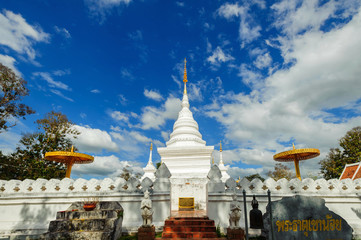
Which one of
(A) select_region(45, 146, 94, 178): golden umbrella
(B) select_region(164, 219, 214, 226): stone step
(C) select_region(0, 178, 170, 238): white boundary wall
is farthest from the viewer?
(A) select_region(45, 146, 94, 178): golden umbrella

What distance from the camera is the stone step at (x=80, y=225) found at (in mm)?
6893

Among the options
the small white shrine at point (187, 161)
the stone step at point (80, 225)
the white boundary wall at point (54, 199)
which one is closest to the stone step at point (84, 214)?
the stone step at point (80, 225)

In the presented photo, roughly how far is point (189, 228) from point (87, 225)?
3.68m

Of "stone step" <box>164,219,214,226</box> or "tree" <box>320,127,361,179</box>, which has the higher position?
"tree" <box>320,127,361,179</box>

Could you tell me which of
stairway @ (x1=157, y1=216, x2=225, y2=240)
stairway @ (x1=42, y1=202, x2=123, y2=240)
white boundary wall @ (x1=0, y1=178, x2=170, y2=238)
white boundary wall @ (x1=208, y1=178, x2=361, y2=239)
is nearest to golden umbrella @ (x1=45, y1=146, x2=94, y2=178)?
white boundary wall @ (x1=0, y1=178, x2=170, y2=238)

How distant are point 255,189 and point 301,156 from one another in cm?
830

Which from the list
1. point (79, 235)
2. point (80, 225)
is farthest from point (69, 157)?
point (79, 235)

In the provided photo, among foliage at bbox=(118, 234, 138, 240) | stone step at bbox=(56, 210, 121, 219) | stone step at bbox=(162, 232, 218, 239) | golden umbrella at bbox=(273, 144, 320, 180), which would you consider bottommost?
foliage at bbox=(118, 234, 138, 240)

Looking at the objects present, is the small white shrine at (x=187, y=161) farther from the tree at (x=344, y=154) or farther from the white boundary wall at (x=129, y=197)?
the tree at (x=344, y=154)

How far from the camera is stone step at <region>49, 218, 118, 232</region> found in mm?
6893

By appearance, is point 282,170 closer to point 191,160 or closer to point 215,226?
point 191,160

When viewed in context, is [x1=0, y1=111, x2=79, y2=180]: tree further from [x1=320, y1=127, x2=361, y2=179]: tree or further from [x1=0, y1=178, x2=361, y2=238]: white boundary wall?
[x1=320, y1=127, x2=361, y2=179]: tree

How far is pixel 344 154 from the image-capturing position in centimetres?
2575

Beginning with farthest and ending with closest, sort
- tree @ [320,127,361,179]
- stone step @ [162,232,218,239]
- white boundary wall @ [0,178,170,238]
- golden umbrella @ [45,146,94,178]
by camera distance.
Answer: tree @ [320,127,361,179]
golden umbrella @ [45,146,94,178]
white boundary wall @ [0,178,170,238]
stone step @ [162,232,218,239]
